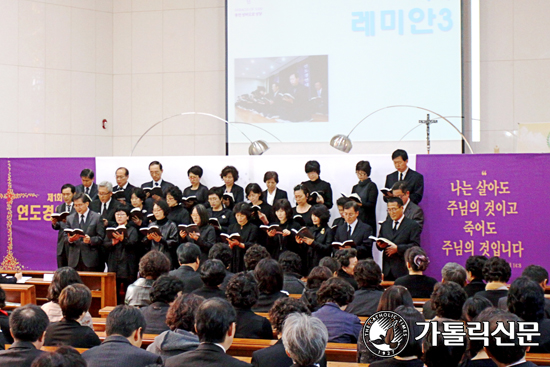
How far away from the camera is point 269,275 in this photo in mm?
3830

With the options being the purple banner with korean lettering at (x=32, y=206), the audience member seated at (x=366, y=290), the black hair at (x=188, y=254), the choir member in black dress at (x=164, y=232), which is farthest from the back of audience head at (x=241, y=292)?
the purple banner with korean lettering at (x=32, y=206)

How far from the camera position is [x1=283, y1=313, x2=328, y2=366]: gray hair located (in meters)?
2.43

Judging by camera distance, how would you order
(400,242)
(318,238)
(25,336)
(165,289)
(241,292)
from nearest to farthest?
(25,336) < (241,292) < (165,289) < (400,242) < (318,238)

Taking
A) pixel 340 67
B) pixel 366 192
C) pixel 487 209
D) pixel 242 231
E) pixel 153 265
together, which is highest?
pixel 340 67

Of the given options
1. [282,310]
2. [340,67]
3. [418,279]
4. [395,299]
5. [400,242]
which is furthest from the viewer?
[340,67]

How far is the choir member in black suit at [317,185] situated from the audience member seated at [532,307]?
3281 millimetres

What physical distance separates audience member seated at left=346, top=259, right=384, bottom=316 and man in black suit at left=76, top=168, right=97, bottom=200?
12.4ft

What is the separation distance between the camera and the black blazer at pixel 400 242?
557 cm

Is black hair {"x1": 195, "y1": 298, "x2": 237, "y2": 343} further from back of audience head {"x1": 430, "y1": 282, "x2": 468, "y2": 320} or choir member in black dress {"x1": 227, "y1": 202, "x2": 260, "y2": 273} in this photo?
choir member in black dress {"x1": 227, "y1": 202, "x2": 260, "y2": 273}

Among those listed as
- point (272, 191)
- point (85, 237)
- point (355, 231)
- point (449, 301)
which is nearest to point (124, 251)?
point (85, 237)

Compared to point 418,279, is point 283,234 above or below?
above

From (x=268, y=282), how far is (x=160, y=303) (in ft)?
2.20

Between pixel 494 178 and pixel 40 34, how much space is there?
7.20 meters

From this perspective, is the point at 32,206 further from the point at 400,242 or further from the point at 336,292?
the point at 336,292
